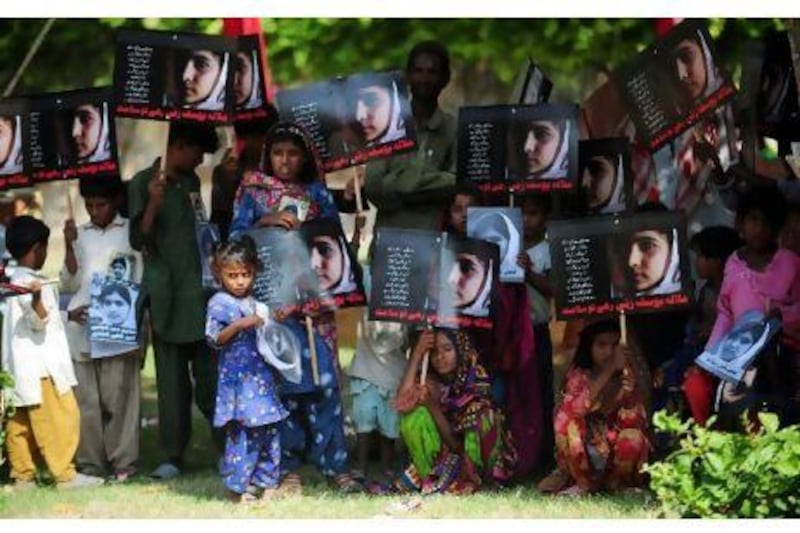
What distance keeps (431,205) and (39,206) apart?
10.5 feet

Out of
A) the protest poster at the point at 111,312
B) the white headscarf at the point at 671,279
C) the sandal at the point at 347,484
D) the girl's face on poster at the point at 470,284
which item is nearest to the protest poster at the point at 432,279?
the girl's face on poster at the point at 470,284

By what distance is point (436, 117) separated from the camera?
10992mm

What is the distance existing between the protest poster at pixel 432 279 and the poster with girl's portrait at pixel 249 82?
1.05m

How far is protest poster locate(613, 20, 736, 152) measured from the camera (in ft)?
34.6

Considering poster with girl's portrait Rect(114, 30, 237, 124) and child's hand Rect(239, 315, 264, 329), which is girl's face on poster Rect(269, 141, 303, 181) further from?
child's hand Rect(239, 315, 264, 329)

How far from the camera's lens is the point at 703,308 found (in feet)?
35.6

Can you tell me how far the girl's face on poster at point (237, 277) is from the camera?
10.1 metres

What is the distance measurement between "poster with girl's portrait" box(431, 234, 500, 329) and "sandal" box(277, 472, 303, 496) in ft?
3.02

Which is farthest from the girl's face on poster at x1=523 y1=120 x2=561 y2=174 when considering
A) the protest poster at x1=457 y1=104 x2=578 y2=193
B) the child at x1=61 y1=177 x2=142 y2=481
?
the child at x1=61 y1=177 x2=142 y2=481

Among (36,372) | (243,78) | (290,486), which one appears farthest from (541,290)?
(36,372)

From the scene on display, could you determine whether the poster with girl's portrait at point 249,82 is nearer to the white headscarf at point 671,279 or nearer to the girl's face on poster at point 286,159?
the girl's face on poster at point 286,159
